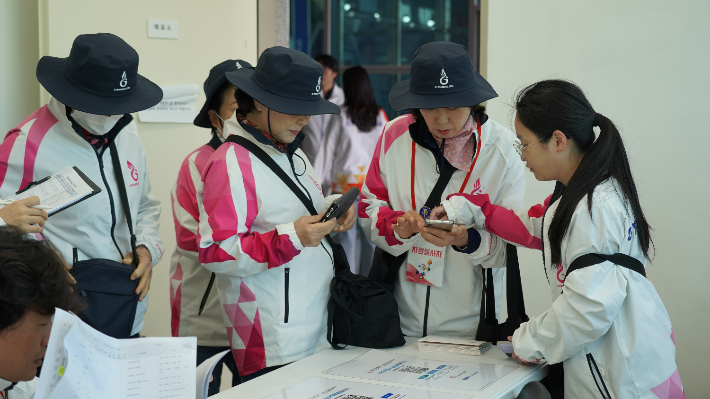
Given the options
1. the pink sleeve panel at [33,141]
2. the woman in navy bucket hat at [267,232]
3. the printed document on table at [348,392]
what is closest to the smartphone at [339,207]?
the woman in navy bucket hat at [267,232]

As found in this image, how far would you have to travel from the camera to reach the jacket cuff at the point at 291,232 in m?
1.89

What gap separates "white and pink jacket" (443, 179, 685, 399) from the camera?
1.66 meters

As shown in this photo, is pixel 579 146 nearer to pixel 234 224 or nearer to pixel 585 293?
pixel 585 293

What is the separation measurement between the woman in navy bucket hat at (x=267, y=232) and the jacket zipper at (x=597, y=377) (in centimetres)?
84

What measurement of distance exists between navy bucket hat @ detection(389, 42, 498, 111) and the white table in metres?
0.81

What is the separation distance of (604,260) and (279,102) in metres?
1.07

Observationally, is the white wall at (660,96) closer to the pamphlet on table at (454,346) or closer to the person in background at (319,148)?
the pamphlet on table at (454,346)

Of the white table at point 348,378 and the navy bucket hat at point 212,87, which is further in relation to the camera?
the navy bucket hat at point 212,87

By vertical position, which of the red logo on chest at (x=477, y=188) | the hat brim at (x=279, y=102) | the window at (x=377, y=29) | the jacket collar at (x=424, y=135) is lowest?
the red logo on chest at (x=477, y=188)

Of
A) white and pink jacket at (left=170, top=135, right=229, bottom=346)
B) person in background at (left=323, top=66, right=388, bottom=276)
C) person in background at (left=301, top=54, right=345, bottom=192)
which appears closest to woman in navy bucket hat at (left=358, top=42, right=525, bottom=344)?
white and pink jacket at (left=170, top=135, right=229, bottom=346)

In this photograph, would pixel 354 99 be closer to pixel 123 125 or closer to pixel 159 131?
pixel 159 131

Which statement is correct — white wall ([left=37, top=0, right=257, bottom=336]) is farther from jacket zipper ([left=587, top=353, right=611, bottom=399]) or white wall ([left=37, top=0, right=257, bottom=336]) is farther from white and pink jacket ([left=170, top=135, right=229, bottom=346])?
jacket zipper ([left=587, top=353, right=611, bottom=399])

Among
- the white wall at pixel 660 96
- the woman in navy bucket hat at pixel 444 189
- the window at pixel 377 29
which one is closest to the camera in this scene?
the woman in navy bucket hat at pixel 444 189

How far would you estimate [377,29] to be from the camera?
29.8ft
